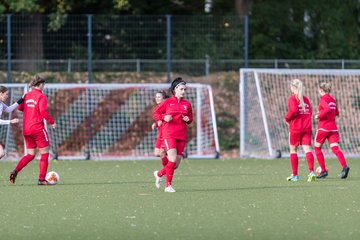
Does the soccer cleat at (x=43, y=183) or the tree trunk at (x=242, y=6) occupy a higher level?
the tree trunk at (x=242, y=6)

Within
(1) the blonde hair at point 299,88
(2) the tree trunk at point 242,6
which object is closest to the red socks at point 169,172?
(1) the blonde hair at point 299,88

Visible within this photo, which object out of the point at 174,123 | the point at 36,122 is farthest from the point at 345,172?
the point at 36,122

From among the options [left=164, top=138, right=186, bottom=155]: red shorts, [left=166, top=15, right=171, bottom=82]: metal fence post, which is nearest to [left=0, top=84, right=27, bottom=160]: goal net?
[left=166, top=15, right=171, bottom=82]: metal fence post

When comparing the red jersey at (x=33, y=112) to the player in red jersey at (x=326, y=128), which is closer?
the red jersey at (x=33, y=112)

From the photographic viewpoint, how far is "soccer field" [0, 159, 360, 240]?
11.1 m

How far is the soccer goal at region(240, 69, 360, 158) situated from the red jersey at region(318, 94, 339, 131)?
7.30 metres

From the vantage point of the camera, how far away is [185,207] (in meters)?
13.6

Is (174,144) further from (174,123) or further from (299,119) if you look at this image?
(299,119)

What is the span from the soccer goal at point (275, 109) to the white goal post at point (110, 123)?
0.85m

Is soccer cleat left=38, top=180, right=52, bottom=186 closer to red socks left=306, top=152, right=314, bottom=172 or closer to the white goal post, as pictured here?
red socks left=306, top=152, right=314, bottom=172

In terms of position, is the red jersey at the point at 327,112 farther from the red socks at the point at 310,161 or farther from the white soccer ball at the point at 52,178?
the white soccer ball at the point at 52,178

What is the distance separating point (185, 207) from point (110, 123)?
50.0 feet

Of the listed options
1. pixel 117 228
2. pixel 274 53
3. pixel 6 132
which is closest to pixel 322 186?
pixel 117 228

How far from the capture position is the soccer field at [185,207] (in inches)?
438
